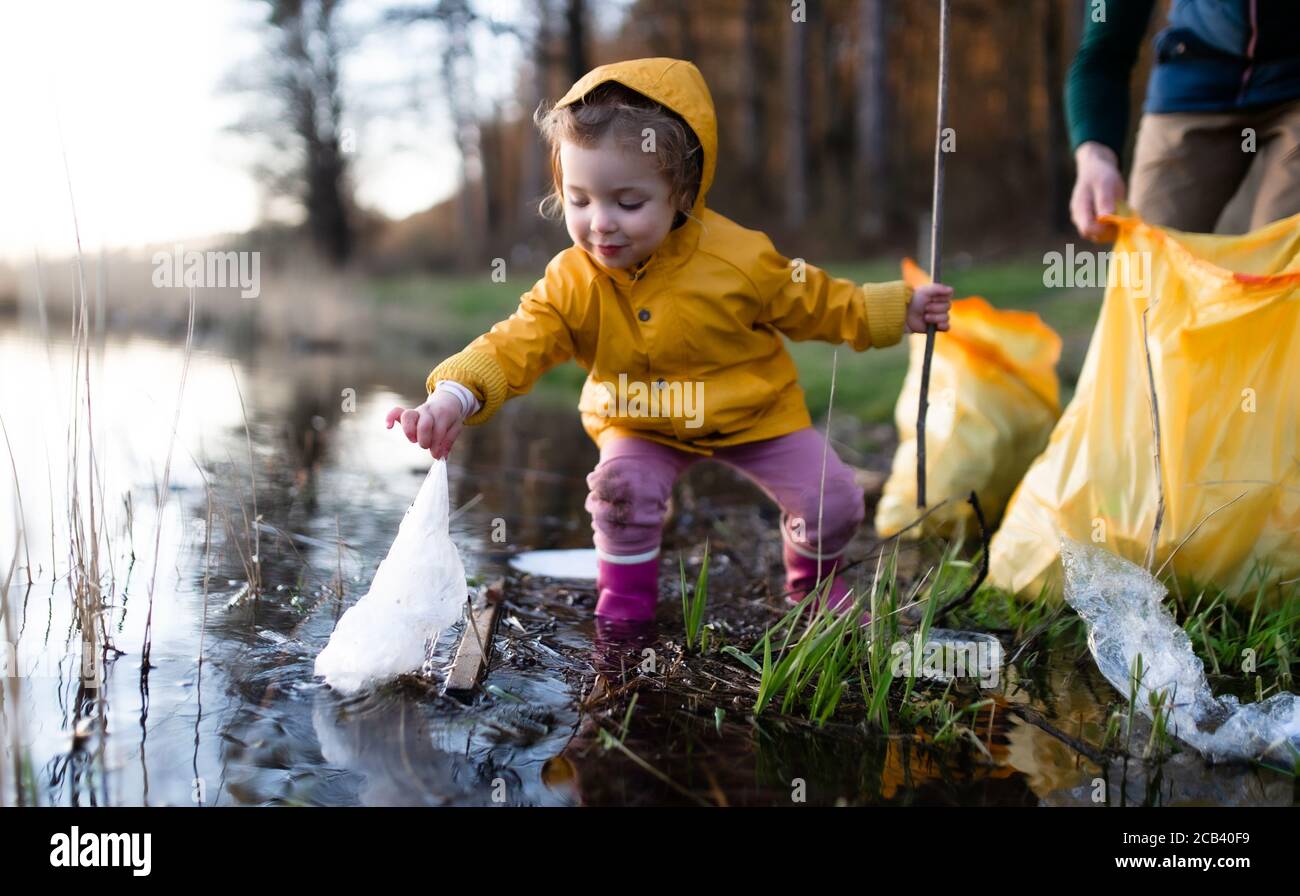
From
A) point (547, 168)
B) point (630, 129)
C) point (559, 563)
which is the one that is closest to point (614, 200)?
point (630, 129)

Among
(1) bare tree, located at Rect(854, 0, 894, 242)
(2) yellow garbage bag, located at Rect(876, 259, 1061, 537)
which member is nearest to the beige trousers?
(2) yellow garbage bag, located at Rect(876, 259, 1061, 537)

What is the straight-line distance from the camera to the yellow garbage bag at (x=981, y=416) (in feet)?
11.0

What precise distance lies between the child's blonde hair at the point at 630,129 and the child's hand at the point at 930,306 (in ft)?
1.97

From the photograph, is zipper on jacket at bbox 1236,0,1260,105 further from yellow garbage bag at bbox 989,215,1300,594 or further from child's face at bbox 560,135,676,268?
child's face at bbox 560,135,676,268

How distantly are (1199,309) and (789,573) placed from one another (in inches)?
46.8

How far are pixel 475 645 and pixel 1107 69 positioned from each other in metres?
2.31

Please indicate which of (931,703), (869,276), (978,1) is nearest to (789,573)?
(931,703)

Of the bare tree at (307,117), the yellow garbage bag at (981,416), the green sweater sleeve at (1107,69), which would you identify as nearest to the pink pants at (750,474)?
the yellow garbage bag at (981,416)

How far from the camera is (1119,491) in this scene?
256 cm

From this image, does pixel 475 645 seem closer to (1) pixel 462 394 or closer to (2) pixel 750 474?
(1) pixel 462 394
